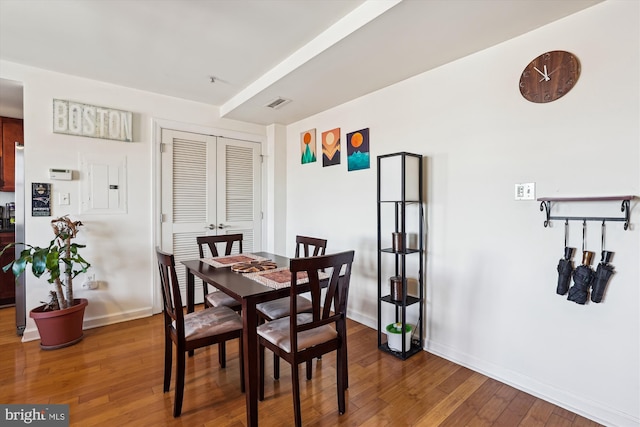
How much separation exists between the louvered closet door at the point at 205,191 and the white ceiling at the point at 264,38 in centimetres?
82

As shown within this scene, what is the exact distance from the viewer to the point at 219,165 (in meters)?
3.83

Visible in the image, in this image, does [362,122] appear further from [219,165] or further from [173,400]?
[173,400]

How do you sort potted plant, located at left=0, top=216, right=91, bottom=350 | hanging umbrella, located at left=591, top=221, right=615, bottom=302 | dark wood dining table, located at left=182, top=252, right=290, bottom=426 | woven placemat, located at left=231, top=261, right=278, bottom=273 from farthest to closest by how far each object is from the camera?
potted plant, located at left=0, top=216, right=91, bottom=350, woven placemat, located at left=231, top=261, right=278, bottom=273, hanging umbrella, located at left=591, top=221, right=615, bottom=302, dark wood dining table, located at left=182, top=252, right=290, bottom=426

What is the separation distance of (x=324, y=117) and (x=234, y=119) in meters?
1.19

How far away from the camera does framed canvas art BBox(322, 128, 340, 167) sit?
3447 mm

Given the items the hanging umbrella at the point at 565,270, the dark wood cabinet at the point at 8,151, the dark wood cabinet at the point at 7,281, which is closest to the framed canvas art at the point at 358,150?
the hanging umbrella at the point at 565,270

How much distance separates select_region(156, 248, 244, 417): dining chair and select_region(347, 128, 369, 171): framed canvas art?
194 centimetres

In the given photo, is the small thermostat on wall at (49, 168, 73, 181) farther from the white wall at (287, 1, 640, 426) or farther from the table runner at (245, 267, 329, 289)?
the white wall at (287, 1, 640, 426)

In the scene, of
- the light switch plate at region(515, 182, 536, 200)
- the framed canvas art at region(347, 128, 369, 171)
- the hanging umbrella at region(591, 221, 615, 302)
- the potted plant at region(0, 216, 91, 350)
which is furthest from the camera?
Result: the framed canvas art at region(347, 128, 369, 171)

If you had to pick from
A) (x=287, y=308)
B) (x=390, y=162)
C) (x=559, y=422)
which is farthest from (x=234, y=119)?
(x=559, y=422)

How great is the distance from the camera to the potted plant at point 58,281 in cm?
249

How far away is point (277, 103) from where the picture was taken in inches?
131

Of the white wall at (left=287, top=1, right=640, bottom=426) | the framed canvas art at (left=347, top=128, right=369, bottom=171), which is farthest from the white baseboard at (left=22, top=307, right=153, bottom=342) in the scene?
the framed canvas art at (left=347, top=128, right=369, bottom=171)

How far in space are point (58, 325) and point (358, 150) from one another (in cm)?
316
